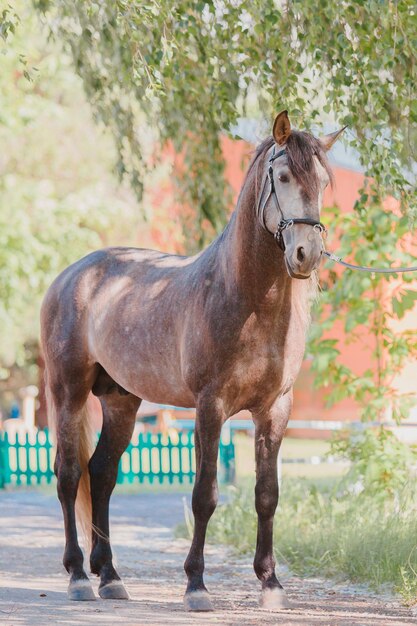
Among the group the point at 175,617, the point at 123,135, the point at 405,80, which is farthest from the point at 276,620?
the point at 123,135

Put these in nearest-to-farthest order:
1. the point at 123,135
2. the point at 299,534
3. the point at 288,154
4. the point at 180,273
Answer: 1. the point at 288,154
2. the point at 180,273
3. the point at 299,534
4. the point at 123,135

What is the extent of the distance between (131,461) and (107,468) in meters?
7.80

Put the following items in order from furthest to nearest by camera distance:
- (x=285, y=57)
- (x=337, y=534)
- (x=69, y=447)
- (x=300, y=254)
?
(x=337, y=534) < (x=285, y=57) < (x=69, y=447) < (x=300, y=254)

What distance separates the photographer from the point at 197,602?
545cm

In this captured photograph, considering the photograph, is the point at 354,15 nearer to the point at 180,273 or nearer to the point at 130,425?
the point at 180,273

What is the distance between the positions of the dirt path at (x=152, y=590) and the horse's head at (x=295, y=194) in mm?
1783

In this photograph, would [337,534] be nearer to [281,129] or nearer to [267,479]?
[267,479]

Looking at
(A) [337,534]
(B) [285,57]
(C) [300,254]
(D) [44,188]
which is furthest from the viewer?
(D) [44,188]

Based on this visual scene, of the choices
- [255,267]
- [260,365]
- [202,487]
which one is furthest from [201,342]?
[202,487]

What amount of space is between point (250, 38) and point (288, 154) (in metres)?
2.61

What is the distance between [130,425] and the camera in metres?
6.87

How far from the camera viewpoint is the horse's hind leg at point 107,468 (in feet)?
21.1

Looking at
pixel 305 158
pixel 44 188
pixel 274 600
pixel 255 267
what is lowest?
pixel 274 600

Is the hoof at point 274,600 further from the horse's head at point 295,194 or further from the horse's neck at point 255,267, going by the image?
the horse's head at point 295,194
